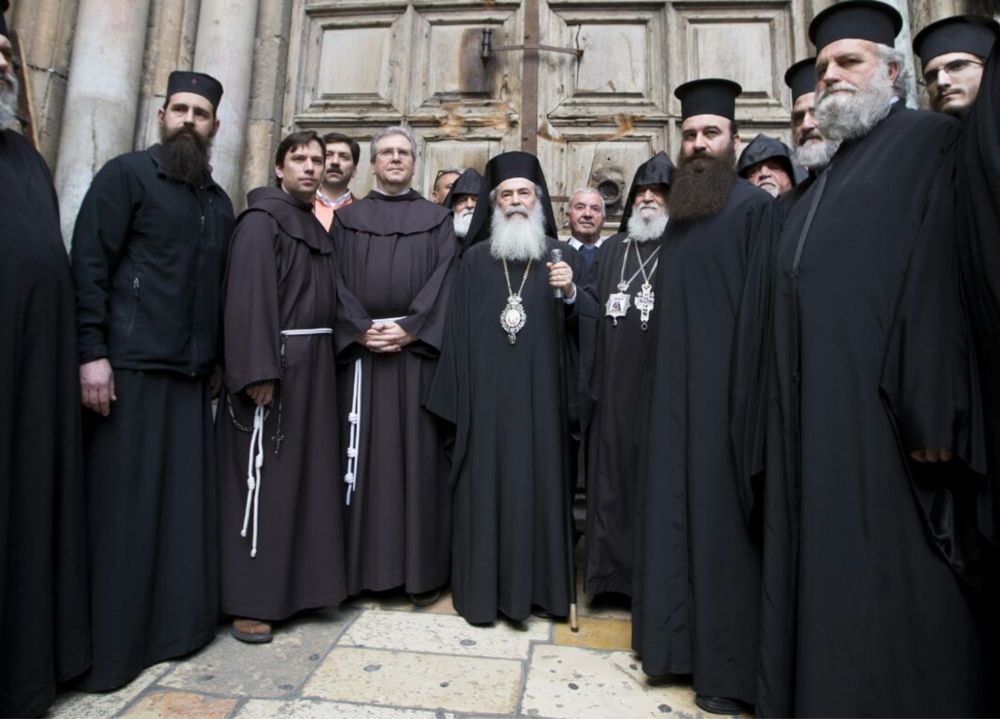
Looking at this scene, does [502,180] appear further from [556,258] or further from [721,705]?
[721,705]

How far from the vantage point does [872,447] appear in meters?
2.02

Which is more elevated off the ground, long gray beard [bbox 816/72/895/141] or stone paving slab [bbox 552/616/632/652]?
long gray beard [bbox 816/72/895/141]

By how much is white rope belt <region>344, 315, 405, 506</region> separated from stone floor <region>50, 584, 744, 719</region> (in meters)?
0.60

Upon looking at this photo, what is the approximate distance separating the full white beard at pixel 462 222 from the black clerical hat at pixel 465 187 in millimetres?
116

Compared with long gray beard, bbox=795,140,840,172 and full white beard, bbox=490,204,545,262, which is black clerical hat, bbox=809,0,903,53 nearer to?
long gray beard, bbox=795,140,840,172

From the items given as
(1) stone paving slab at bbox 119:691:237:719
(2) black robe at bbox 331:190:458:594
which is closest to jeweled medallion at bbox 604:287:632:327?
(2) black robe at bbox 331:190:458:594

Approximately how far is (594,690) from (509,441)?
1139 mm

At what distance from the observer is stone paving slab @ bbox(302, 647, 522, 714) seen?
2.41 meters

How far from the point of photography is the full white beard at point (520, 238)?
340 cm

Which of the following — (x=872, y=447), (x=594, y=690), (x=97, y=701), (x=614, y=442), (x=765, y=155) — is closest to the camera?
(x=872, y=447)

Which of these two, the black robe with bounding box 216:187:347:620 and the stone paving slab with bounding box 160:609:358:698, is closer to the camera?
the stone paving slab with bounding box 160:609:358:698

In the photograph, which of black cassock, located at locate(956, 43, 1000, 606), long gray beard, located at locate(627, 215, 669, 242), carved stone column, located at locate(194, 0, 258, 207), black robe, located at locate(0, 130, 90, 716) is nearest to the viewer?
black cassock, located at locate(956, 43, 1000, 606)

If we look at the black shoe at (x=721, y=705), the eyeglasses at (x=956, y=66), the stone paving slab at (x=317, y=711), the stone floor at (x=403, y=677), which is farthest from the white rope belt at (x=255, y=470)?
the eyeglasses at (x=956, y=66)

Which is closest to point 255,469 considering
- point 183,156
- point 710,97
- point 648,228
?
point 183,156
